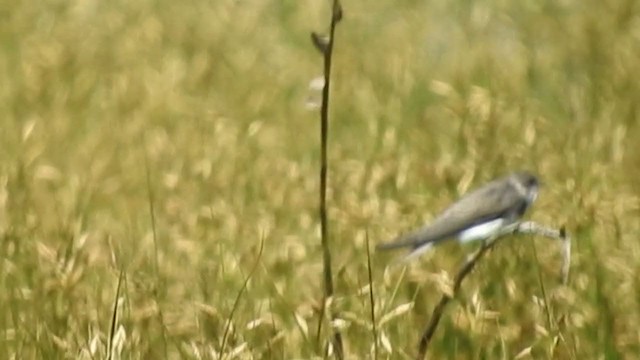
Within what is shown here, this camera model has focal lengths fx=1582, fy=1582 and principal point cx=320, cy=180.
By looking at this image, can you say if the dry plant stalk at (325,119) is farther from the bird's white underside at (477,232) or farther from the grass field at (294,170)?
the bird's white underside at (477,232)

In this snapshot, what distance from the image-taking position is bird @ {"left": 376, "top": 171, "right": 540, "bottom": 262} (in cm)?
347

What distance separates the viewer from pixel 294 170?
422cm

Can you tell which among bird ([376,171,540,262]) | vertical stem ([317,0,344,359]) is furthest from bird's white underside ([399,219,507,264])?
vertical stem ([317,0,344,359])

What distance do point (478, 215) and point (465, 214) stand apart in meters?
0.09

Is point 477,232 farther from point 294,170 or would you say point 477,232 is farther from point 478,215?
point 294,170

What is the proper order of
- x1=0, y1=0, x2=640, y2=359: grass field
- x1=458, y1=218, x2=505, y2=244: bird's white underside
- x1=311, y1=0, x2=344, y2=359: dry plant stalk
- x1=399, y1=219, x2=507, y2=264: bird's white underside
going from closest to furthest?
1. x1=311, y1=0, x2=344, y2=359: dry plant stalk
2. x1=0, y1=0, x2=640, y2=359: grass field
3. x1=399, y1=219, x2=507, y2=264: bird's white underside
4. x1=458, y1=218, x2=505, y2=244: bird's white underside

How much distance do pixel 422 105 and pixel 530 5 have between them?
1.18 metres

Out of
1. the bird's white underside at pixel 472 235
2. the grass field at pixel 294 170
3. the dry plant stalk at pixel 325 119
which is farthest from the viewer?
the bird's white underside at pixel 472 235

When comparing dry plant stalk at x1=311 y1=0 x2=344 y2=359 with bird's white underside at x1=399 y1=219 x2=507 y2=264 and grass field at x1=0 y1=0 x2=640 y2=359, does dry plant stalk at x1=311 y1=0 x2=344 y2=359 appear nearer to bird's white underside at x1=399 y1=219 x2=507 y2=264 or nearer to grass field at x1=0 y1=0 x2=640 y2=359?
grass field at x1=0 y1=0 x2=640 y2=359

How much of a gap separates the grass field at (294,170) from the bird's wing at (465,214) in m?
0.08

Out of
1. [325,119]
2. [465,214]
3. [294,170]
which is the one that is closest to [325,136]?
[325,119]

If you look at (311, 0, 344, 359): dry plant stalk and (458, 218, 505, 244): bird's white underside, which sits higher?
(311, 0, 344, 359): dry plant stalk

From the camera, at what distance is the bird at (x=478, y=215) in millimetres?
3469

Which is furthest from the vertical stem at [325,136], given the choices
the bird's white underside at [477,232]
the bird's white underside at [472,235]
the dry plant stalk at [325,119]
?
the bird's white underside at [477,232]
